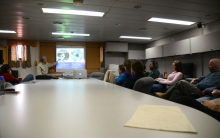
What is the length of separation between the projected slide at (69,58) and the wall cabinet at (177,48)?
3.87m

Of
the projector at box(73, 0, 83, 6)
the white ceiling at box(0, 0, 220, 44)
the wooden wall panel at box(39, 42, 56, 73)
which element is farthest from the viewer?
the wooden wall panel at box(39, 42, 56, 73)

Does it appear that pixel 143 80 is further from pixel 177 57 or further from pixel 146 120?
pixel 177 57

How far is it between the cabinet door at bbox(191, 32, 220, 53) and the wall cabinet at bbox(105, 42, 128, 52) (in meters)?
3.25

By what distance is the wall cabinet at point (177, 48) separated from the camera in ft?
16.9

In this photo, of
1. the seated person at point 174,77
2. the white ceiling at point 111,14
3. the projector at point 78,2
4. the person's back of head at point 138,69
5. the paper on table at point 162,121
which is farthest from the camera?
the seated person at point 174,77

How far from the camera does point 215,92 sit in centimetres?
215

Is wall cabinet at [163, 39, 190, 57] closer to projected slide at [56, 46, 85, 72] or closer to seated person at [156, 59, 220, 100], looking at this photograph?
seated person at [156, 59, 220, 100]

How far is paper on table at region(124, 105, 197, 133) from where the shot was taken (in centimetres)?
53

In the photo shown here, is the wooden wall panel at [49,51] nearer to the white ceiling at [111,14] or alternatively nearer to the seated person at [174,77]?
the white ceiling at [111,14]

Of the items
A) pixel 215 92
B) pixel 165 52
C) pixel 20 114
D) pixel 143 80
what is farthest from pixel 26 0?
pixel 165 52

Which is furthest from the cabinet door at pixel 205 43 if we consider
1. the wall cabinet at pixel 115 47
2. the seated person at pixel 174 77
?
the wall cabinet at pixel 115 47

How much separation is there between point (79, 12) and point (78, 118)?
11.5 feet

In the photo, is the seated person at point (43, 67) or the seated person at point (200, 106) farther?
the seated person at point (43, 67)

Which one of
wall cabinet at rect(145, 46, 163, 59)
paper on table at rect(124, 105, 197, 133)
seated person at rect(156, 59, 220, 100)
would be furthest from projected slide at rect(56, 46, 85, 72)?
paper on table at rect(124, 105, 197, 133)
